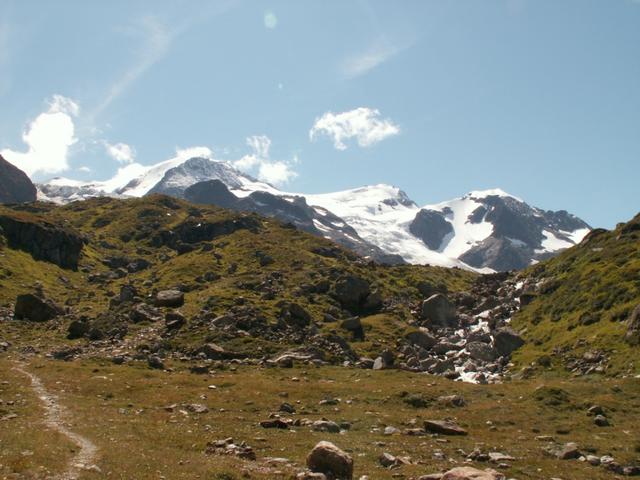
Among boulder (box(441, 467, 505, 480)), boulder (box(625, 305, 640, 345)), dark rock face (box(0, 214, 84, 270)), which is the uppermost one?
dark rock face (box(0, 214, 84, 270))

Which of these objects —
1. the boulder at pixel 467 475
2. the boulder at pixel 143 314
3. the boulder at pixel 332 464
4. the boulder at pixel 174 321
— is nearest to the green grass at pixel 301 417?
the boulder at pixel 332 464

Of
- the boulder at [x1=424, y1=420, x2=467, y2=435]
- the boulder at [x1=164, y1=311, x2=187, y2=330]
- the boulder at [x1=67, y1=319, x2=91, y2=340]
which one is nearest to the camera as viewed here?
the boulder at [x1=424, y1=420, x2=467, y2=435]

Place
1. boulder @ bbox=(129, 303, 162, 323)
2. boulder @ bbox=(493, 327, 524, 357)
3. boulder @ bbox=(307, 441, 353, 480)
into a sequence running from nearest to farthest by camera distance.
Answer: boulder @ bbox=(307, 441, 353, 480) < boulder @ bbox=(493, 327, 524, 357) < boulder @ bbox=(129, 303, 162, 323)

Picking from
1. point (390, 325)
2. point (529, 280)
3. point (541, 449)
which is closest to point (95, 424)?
point (541, 449)

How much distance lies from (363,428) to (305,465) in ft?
34.5

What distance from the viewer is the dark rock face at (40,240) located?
119 metres

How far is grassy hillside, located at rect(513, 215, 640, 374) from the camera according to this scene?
53.9 m

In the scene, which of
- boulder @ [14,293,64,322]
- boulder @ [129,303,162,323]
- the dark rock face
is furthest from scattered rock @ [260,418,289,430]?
the dark rock face

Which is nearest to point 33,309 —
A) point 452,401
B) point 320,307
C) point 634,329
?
point 320,307

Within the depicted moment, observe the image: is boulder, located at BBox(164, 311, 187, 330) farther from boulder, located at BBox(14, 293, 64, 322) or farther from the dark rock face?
A: the dark rock face

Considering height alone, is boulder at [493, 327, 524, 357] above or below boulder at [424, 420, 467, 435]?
above

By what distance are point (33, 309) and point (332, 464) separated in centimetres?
6404

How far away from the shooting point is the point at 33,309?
73938 millimetres

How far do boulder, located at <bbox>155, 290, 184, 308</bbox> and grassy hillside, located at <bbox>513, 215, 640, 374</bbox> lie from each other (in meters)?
45.1
